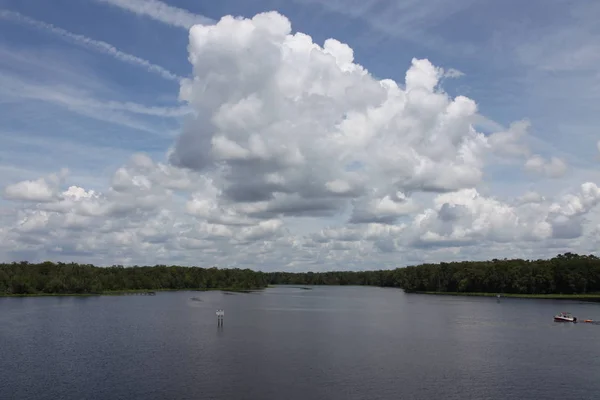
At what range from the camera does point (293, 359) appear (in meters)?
77.4

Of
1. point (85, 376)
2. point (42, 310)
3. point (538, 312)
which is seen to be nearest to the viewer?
point (85, 376)

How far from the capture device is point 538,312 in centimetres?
16338

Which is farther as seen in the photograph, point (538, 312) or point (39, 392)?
point (538, 312)

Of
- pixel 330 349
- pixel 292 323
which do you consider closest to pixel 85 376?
pixel 330 349

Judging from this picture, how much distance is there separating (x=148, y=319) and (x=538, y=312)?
384 ft

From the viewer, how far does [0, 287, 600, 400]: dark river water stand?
59.6m

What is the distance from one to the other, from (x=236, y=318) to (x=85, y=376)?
251 ft

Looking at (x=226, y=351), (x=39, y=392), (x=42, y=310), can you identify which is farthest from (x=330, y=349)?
(x=42, y=310)

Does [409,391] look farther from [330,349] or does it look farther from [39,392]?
[39,392]

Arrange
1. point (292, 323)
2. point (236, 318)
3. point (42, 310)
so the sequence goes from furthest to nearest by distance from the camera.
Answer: point (42, 310) < point (236, 318) < point (292, 323)

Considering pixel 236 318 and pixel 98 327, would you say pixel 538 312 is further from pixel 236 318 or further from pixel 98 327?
pixel 98 327

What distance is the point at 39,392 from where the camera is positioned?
57531 mm

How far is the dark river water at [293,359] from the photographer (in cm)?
5956

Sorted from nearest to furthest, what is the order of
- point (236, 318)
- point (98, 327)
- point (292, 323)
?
point (98, 327)
point (292, 323)
point (236, 318)
